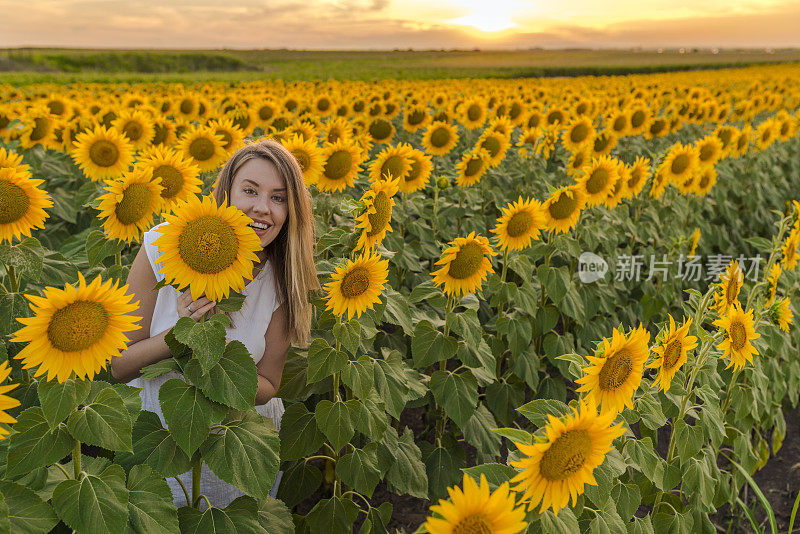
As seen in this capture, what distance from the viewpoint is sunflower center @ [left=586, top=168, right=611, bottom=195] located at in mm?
4137

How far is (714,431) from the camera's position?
2.52 metres

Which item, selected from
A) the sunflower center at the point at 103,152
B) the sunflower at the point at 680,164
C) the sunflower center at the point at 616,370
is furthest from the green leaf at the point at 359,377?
the sunflower at the point at 680,164

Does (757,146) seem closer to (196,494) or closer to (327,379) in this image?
(327,379)

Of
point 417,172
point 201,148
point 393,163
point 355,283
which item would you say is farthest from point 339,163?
point 355,283

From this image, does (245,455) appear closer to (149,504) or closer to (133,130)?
(149,504)

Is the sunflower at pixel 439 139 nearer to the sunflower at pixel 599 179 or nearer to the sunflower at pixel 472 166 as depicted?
the sunflower at pixel 472 166

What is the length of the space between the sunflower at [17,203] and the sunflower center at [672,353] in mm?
2365

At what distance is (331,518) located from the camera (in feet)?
8.42

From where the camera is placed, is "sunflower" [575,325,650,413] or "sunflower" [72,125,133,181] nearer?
"sunflower" [575,325,650,413]

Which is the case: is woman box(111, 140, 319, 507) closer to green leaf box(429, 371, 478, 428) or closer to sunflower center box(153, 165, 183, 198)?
sunflower center box(153, 165, 183, 198)

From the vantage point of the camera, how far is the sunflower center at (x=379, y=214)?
2387 mm

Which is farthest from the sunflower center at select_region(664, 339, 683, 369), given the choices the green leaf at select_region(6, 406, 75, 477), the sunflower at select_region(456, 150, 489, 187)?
the sunflower at select_region(456, 150, 489, 187)

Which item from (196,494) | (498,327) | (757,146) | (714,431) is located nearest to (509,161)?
(498,327)

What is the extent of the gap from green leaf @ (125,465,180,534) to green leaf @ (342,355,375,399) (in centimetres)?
76
